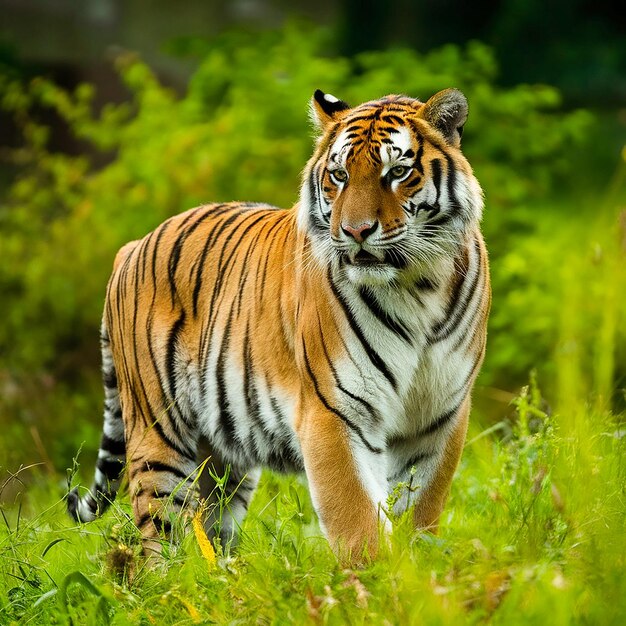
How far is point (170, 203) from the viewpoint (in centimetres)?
882

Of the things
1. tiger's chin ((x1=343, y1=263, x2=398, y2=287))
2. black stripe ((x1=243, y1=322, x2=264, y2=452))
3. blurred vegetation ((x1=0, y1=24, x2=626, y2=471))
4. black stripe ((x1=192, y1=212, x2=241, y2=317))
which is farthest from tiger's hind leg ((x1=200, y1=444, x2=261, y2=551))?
blurred vegetation ((x1=0, y1=24, x2=626, y2=471))

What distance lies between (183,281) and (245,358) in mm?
530

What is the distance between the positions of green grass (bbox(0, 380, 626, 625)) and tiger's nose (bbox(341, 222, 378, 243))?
30.6 inches

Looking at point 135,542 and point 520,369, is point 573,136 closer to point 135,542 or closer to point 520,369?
point 520,369

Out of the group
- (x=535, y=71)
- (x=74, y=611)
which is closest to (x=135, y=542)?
(x=74, y=611)

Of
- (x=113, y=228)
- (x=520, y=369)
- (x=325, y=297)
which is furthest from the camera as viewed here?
(x=113, y=228)

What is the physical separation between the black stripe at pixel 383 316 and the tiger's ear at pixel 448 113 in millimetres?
567

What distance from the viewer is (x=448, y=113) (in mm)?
3314

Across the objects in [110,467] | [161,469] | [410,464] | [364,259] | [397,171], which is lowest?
[110,467]

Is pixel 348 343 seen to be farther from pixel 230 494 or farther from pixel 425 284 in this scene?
pixel 230 494

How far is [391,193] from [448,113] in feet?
1.26

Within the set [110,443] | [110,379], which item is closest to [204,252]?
[110,379]

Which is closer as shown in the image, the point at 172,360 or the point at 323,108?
the point at 323,108

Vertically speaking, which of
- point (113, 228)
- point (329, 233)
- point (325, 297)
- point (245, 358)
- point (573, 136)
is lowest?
point (113, 228)
